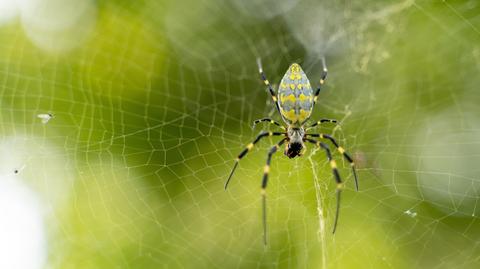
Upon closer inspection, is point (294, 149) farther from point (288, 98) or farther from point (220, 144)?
point (220, 144)

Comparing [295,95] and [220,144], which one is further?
[220,144]

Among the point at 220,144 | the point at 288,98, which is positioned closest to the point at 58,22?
the point at 220,144

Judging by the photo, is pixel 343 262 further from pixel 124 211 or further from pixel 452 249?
pixel 124 211

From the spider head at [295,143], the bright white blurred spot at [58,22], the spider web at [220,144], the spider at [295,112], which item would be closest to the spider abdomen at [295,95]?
the spider at [295,112]

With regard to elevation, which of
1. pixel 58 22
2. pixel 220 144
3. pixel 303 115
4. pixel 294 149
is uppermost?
pixel 58 22

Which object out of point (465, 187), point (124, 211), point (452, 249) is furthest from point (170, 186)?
point (465, 187)

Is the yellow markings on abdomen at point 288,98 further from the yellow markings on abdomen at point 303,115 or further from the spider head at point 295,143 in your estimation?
the spider head at point 295,143
